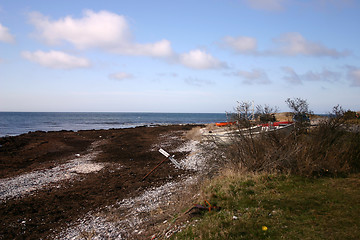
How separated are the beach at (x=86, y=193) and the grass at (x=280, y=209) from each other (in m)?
1.72

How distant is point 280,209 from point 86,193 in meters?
7.57

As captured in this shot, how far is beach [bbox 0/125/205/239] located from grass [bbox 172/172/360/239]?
1725 millimetres

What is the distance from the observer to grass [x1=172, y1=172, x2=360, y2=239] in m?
4.65

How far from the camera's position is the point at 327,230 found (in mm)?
4562

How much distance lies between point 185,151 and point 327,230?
44.2 feet

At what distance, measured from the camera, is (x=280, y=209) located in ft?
18.5

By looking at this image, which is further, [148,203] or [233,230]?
[148,203]

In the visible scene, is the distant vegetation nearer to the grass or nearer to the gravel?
the grass

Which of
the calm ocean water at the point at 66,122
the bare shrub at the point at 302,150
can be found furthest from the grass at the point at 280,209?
the calm ocean water at the point at 66,122

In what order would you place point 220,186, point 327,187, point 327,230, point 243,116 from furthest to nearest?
1. point 243,116
2. point 220,186
3. point 327,187
4. point 327,230

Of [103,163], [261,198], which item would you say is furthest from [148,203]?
[103,163]

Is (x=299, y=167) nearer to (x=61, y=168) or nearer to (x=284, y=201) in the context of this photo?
(x=284, y=201)

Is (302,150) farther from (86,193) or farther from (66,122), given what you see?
(66,122)

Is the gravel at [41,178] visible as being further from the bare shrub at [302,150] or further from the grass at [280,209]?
the bare shrub at [302,150]
